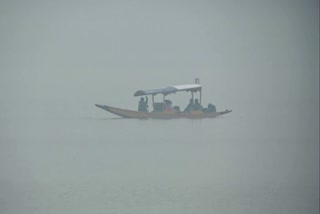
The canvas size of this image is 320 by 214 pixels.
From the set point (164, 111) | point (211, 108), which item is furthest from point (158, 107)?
point (211, 108)

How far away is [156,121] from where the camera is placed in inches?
185

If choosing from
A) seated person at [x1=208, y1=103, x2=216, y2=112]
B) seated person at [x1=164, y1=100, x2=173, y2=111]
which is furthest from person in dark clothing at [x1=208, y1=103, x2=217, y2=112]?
seated person at [x1=164, y1=100, x2=173, y2=111]

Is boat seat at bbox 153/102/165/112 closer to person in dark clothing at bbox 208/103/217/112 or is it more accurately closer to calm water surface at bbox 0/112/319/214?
calm water surface at bbox 0/112/319/214

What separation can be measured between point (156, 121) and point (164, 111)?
9 cm

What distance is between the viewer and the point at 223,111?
473 centimetres

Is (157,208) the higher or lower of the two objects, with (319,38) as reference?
lower

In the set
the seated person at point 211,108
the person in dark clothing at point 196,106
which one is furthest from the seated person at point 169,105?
the seated person at point 211,108

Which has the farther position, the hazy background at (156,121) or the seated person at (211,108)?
the seated person at (211,108)

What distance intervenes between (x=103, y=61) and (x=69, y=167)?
79cm

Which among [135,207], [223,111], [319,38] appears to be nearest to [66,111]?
[135,207]

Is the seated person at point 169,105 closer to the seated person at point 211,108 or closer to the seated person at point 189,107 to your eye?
the seated person at point 189,107

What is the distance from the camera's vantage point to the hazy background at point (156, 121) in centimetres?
454

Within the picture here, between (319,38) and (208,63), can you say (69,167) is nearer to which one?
(208,63)

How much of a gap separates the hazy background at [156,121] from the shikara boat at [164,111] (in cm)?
4
